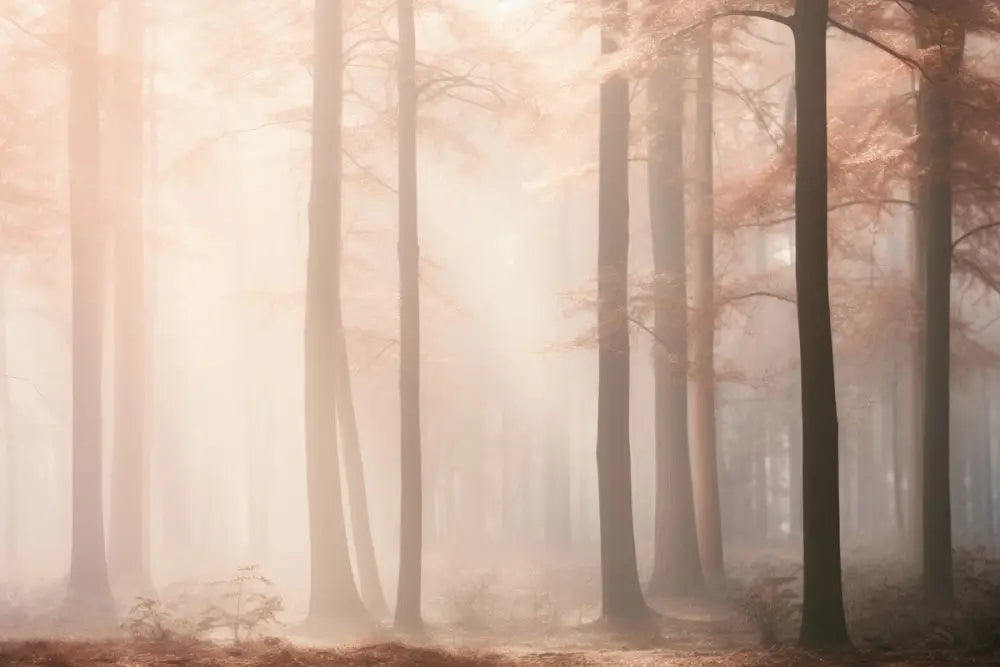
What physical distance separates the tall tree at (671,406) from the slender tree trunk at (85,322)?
924 centimetres

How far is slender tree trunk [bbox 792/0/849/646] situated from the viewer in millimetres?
11555

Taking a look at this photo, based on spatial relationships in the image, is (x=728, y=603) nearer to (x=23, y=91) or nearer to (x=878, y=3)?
(x=878, y=3)

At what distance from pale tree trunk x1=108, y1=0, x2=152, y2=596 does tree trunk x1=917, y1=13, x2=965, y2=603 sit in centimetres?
1439

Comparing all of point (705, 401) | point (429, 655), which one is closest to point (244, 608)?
point (705, 401)

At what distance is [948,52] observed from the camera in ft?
43.0

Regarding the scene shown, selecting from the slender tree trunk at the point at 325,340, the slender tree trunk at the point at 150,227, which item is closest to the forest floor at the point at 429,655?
the slender tree trunk at the point at 325,340

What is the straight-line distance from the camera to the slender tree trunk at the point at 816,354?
11555 millimetres

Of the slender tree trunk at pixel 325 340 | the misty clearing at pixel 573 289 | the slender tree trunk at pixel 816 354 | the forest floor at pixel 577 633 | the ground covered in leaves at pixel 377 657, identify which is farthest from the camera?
the slender tree trunk at pixel 325 340

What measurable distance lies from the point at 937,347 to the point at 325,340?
344 inches

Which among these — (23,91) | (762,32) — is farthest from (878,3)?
(762,32)

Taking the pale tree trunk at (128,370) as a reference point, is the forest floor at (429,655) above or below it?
below

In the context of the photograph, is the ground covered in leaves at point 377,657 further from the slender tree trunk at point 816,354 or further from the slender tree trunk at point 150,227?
the slender tree trunk at point 150,227

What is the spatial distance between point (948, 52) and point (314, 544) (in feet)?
35.7

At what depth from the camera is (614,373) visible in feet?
51.8
